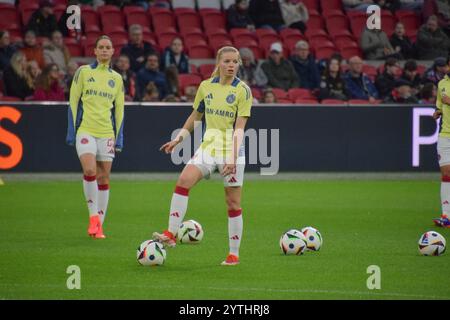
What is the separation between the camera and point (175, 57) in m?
22.3

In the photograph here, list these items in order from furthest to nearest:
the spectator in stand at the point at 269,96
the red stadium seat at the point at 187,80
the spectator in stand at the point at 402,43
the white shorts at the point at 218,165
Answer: the spectator in stand at the point at 402,43 → the red stadium seat at the point at 187,80 → the spectator in stand at the point at 269,96 → the white shorts at the point at 218,165

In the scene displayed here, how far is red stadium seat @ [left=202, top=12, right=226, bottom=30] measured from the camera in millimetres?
24781

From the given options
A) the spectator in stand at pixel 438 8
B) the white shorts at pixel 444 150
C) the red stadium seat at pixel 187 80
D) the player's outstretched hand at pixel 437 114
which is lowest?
the white shorts at pixel 444 150

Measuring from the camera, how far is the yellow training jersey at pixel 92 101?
1323 cm

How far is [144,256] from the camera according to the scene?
35.3 ft

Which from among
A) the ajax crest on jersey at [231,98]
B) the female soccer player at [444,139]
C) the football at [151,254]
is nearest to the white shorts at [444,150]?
the female soccer player at [444,139]

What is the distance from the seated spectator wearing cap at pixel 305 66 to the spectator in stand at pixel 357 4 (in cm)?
318

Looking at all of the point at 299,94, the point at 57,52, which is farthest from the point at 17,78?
the point at 299,94

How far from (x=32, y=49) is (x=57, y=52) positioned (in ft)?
1.78

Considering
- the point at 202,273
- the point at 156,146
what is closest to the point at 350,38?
the point at 156,146

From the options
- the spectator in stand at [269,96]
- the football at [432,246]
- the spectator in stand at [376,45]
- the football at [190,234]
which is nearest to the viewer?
the football at [432,246]

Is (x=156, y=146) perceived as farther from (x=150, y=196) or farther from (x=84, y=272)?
(x=84, y=272)

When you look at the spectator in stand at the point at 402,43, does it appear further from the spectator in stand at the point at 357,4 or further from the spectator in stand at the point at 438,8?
the spectator in stand at the point at 357,4
